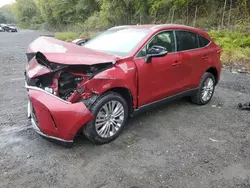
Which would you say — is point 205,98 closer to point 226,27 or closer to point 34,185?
point 34,185

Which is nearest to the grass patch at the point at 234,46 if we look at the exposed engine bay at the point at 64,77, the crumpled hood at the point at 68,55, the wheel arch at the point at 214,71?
the wheel arch at the point at 214,71

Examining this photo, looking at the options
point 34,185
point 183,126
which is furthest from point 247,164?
point 34,185

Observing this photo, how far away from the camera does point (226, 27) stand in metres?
13.7

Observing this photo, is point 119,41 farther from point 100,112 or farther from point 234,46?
point 234,46

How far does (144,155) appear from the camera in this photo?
3352mm

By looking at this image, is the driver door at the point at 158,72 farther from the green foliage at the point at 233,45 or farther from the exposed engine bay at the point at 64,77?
the green foliage at the point at 233,45

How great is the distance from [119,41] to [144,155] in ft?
6.46

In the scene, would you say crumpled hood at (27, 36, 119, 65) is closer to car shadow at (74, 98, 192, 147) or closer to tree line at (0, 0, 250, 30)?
car shadow at (74, 98, 192, 147)

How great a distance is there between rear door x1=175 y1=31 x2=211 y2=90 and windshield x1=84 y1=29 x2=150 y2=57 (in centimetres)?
82

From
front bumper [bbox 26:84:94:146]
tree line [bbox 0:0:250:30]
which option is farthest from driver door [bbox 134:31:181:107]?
tree line [bbox 0:0:250:30]

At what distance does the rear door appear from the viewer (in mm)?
4523

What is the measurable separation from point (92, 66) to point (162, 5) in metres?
16.6

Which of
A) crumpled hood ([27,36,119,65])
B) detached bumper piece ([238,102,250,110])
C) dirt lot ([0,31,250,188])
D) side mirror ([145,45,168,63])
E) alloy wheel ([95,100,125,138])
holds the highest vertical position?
crumpled hood ([27,36,119,65])

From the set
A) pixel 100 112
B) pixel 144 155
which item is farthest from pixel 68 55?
pixel 144 155
